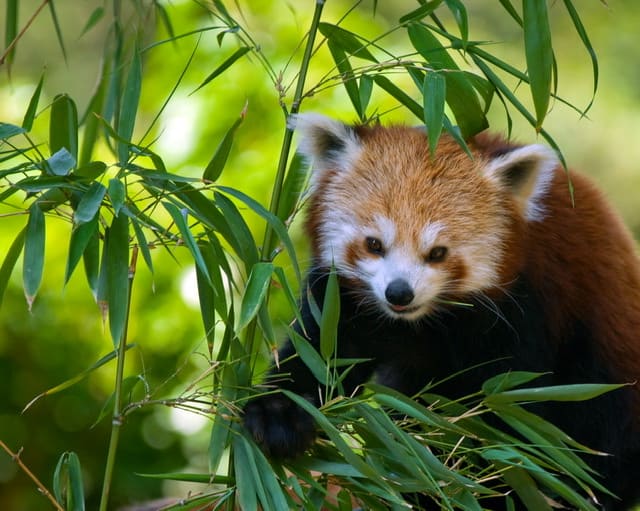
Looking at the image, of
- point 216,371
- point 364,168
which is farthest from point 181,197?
point 364,168

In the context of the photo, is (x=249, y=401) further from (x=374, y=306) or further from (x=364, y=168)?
(x=364, y=168)

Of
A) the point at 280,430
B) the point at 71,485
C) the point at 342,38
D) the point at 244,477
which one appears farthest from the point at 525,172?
the point at 71,485

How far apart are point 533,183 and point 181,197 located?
3.25 ft

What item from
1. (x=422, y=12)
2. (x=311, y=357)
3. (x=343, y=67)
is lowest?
(x=311, y=357)

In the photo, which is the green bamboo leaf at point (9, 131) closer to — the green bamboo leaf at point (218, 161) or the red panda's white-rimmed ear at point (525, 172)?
the green bamboo leaf at point (218, 161)

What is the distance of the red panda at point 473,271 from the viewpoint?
257 centimetres

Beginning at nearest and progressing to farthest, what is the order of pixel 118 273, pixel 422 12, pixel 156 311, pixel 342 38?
pixel 118 273
pixel 422 12
pixel 342 38
pixel 156 311

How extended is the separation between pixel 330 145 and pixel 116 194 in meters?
0.93

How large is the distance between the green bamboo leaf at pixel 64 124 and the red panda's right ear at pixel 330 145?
635mm

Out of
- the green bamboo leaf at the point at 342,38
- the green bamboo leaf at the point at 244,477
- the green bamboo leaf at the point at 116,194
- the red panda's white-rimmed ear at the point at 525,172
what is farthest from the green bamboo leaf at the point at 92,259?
the red panda's white-rimmed ear at the point at 525,172

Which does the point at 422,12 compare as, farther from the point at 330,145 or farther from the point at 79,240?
the point at 79,240

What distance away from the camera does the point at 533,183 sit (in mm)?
2650

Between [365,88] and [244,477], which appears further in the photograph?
[365,88]

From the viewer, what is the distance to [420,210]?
256 cm
